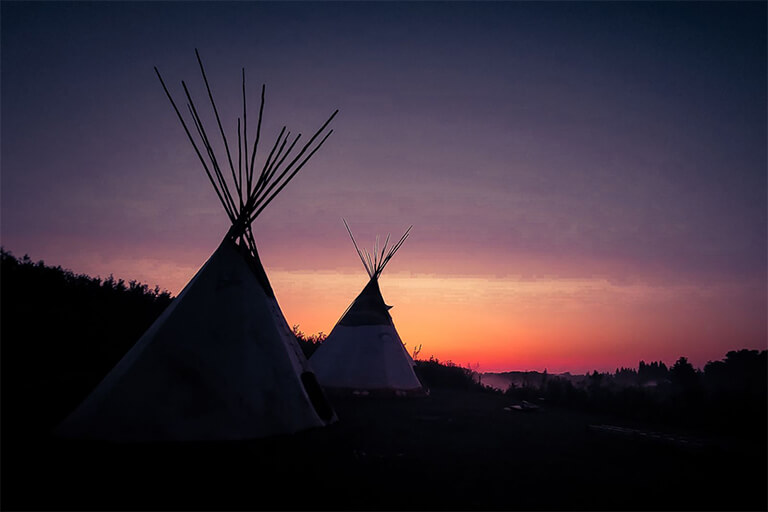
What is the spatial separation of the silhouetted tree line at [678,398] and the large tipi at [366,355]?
329 centimetres

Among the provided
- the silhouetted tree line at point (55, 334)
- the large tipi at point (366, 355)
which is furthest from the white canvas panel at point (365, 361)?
the silhouetted tree line at point (55, 334)

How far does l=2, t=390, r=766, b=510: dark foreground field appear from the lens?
319cm

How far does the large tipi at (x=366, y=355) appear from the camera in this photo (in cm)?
928

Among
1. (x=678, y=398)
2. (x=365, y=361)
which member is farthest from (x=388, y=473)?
(x=678, y=398)

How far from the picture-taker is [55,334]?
650 cm

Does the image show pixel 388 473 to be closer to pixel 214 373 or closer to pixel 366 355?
pixel 214 373

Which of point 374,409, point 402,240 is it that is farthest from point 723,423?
point 402,240

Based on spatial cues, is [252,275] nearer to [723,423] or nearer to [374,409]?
[374,409]

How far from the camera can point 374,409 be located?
785 cm

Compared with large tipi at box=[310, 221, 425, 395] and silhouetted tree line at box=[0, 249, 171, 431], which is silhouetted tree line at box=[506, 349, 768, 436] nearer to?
large tipi at box=[310, 221, 425, 395]

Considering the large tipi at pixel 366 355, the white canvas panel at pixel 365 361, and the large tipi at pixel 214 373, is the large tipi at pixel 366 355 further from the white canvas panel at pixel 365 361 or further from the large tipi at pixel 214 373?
the large tipi at pixel 214 373

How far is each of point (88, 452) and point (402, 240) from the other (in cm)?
786

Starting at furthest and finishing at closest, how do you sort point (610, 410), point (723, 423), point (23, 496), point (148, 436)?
point (610, 410), point (723, 423), point (148, 436), point (23, 496)

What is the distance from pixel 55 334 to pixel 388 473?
5.58m
